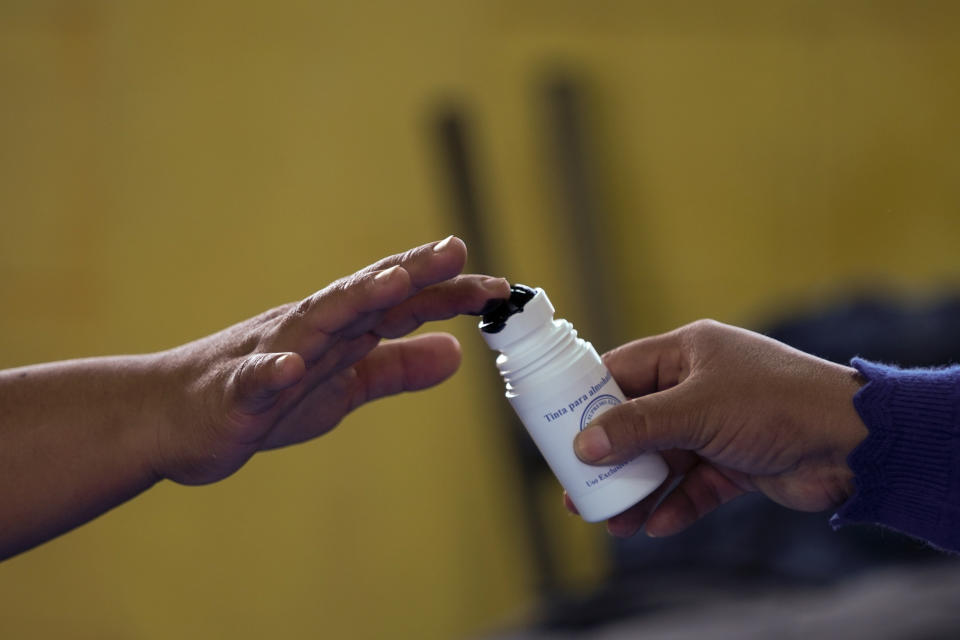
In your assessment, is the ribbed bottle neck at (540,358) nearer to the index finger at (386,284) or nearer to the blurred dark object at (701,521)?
the index finger at (386,284)

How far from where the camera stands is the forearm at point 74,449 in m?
0.80

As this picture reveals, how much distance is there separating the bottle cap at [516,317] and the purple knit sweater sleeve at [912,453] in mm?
260

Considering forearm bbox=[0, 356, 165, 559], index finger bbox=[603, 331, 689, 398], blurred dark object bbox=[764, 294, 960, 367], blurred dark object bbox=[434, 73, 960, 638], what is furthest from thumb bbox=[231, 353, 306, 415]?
blurred dark object bbox=[764, 294, 960, 367]

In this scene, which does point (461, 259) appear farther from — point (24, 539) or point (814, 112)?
point (814, 112)

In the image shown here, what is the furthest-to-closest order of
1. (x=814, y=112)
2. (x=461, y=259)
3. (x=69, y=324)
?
(x=814, y=112), (x=69, y=324), (x=461, y=259)

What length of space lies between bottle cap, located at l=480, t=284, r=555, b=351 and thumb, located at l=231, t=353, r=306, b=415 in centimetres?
14

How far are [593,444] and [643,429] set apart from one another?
0.05 metres

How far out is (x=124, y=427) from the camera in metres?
0.80

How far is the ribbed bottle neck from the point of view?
710 millimetres

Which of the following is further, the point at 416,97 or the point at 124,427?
the point at 416,97

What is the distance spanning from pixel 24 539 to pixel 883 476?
69 centimetres

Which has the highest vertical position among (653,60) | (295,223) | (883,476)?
(653,60)

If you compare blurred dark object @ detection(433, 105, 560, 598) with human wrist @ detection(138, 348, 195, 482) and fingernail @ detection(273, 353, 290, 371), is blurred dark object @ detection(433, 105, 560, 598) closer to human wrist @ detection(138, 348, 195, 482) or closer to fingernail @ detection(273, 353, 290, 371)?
human wrist @ detection(138, 348, 195, 482)

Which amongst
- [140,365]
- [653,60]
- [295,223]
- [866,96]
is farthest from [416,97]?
[140,365]
